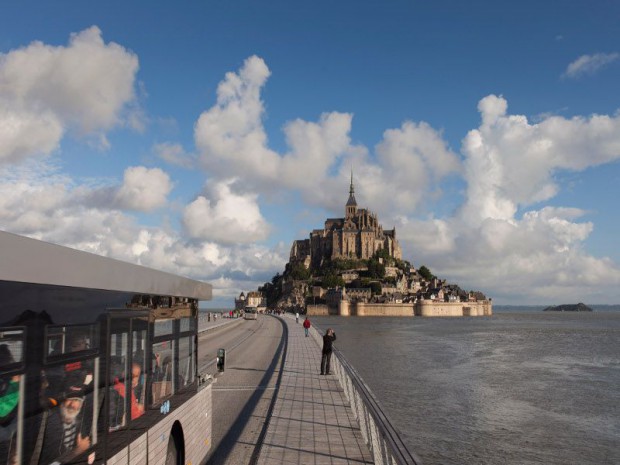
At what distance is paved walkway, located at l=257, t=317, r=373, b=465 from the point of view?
8.22 meters

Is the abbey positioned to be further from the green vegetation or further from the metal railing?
the metal railing

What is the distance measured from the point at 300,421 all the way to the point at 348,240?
156m

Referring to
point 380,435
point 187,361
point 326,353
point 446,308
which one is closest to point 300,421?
point 380,435

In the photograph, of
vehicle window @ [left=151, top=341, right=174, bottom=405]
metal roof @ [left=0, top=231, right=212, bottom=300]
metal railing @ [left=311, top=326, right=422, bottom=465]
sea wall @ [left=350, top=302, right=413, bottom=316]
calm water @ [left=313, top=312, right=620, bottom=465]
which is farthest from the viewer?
sea wall @ [left=350, top=302, right=413, bottom=316]

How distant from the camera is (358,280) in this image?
522ft

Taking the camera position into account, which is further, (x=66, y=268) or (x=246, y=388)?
(x=246, y=388)

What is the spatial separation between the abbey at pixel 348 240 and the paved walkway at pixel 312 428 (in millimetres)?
150521

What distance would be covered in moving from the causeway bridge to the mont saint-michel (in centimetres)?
13666

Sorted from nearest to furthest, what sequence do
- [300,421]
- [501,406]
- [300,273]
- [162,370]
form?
1. [162,370]
2. [300,421]
3. [501,406]
4. [300,273]

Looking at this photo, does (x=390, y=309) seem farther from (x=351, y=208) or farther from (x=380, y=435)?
(x=380, y=435)

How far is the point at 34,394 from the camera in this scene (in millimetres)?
3242

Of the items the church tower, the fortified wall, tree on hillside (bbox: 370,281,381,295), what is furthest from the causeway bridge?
the church tower

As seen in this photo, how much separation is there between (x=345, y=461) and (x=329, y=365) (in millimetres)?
9553

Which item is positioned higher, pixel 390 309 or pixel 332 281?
pixel 332 281
